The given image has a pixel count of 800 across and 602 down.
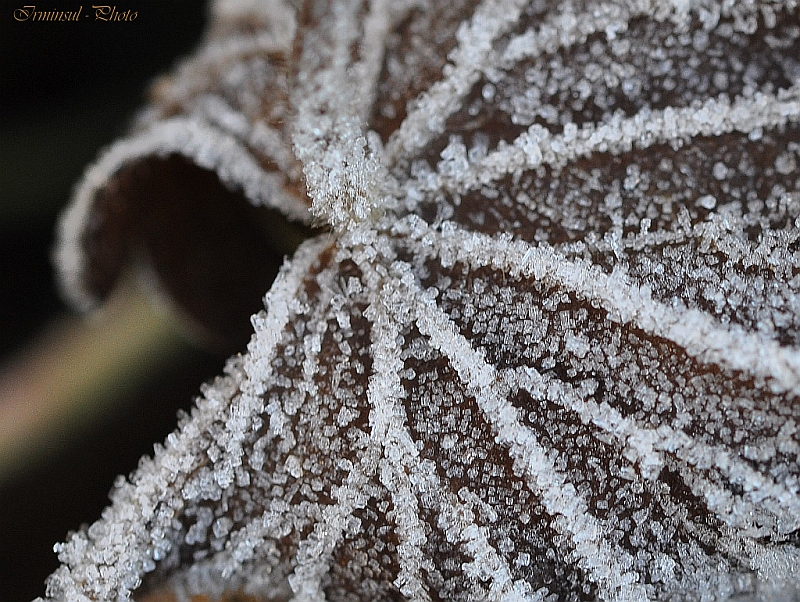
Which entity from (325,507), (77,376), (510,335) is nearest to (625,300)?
(510,335)

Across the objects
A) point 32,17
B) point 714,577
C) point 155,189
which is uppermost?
point 32,17

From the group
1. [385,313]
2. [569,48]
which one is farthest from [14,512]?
[569,48]

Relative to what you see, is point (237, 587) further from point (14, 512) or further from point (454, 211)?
point (14, 512)

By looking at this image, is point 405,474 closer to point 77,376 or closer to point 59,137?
point 77,376

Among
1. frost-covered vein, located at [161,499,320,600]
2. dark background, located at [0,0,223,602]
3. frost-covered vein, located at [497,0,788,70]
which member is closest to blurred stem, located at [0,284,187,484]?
dark background, located at [0,0,223,602]

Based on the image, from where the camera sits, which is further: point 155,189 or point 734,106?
point 155,189

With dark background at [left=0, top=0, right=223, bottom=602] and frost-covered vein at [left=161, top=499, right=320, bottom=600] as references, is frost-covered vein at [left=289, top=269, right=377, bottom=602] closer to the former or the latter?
frost-covered vein at [left=161, top=499, right=320, bottom=600]
